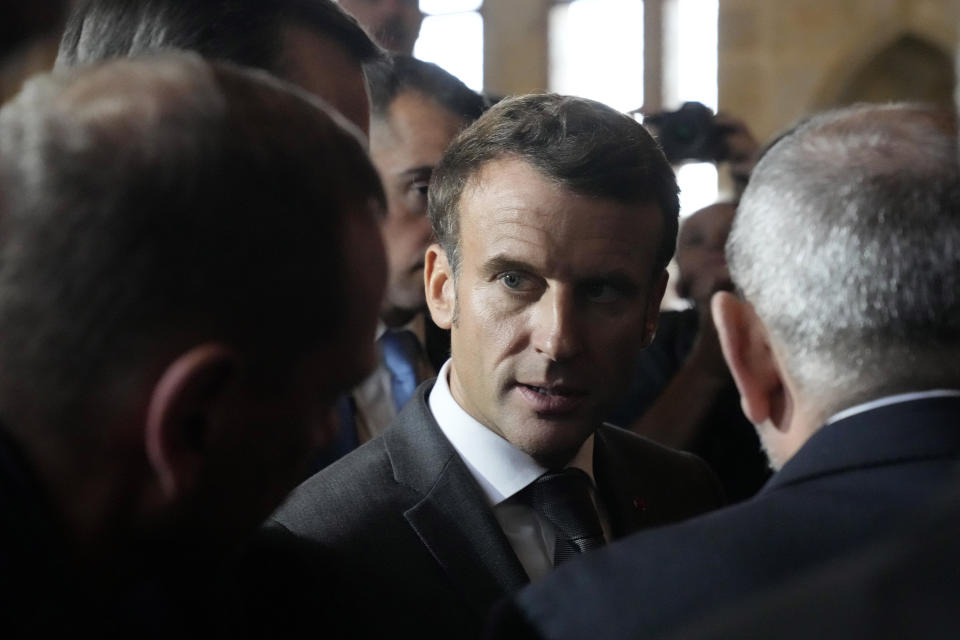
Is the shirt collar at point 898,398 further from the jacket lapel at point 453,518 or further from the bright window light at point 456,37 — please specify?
the bright window light at point 456,37

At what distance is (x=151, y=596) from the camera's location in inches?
47.6

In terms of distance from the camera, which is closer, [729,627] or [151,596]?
[729,627]

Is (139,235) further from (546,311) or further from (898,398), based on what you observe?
(546,311)

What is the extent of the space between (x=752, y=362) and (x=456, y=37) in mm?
11775

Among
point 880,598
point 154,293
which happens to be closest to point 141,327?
point 154,293

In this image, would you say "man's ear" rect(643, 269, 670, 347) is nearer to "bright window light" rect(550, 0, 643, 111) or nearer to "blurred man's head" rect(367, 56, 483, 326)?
"blurred man's head" rect(367, 56, 483, 326)

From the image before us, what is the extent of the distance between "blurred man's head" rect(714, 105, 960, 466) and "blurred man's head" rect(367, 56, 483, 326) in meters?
1.47

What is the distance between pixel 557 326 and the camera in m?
2.27

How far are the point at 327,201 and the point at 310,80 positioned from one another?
102cm

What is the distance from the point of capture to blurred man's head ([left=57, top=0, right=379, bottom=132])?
2096mm

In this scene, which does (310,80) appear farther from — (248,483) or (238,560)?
(248,483)

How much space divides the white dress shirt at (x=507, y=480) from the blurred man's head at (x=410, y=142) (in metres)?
0.86

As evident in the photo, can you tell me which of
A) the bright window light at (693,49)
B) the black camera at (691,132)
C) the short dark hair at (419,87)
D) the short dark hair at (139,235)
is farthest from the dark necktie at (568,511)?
the bright window light at (693,49)

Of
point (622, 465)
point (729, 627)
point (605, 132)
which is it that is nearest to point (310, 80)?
point (605, 132)
